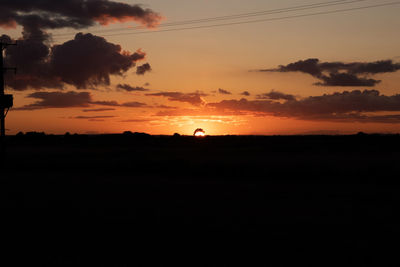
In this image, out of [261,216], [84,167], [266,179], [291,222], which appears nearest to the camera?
[291,222]

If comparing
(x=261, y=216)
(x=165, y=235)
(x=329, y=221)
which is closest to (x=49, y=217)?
(x=165, y=235)

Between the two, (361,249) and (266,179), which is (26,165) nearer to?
(266,179)

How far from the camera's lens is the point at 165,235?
43.4 feet

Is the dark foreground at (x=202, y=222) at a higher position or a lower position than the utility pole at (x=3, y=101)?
lower

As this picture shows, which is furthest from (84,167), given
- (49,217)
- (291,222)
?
(291,222)

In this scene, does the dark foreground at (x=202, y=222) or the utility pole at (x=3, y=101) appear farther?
the utility pole at (x=3, y=101)

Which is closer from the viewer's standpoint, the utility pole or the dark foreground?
the dark foreground

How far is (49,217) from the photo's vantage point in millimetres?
16250

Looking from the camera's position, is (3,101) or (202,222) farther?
(3,101)

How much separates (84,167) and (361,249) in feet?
108

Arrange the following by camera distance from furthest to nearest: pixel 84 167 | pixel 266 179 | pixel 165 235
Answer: pixel 84 167 → pixel 266 179 → pixel 165 235

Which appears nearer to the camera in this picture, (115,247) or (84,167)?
(115,247)

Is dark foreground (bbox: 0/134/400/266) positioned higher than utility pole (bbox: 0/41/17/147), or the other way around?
utility pole (bbox: 0/41/17/147)

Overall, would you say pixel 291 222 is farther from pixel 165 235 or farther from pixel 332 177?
pixel 332 177
